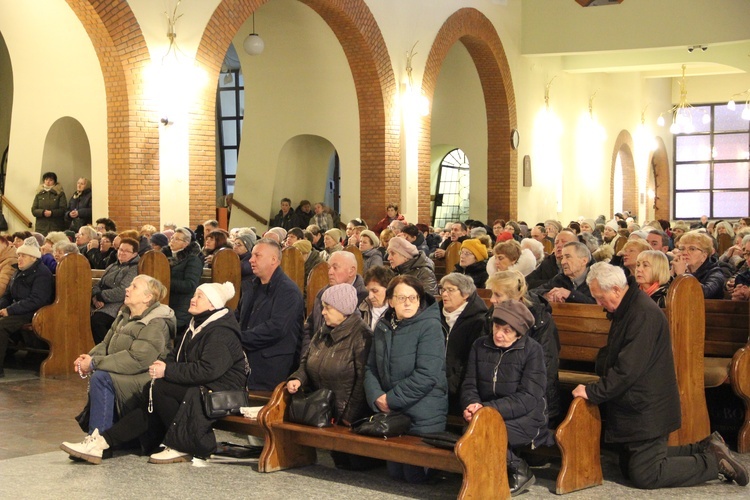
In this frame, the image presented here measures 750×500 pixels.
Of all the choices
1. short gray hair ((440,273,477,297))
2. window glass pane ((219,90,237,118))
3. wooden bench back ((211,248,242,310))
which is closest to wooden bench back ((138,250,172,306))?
wooden bench back ((211,248,242,310))

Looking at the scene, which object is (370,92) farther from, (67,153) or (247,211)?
(67,153)

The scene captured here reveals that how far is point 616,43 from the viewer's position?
70.4ft

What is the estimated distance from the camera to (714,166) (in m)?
34.2

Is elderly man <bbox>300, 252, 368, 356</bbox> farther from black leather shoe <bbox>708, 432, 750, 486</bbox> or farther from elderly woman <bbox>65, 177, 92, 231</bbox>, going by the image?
elderly woman <bbox>65, 177, 92, 231</bbox>

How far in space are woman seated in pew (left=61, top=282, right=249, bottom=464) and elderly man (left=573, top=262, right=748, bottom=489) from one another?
7.14ft

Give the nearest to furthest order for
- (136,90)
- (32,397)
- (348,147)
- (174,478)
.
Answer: (174,478)
(32,397)
(136,90)
(348,147)

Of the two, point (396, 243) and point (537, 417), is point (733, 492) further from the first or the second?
point (396, 243)

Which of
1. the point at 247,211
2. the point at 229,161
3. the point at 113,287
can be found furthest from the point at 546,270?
the point at 229,161

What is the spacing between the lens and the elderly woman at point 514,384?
562 cm

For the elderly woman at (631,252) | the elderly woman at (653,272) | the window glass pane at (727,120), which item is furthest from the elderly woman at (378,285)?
the window glass pane at (727,120)

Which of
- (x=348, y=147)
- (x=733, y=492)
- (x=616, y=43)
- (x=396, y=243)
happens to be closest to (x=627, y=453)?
(x=733, y=492)

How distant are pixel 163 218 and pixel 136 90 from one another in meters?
1.67

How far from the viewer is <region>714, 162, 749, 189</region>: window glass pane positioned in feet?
111

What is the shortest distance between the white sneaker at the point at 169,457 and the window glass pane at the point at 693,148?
101ft
